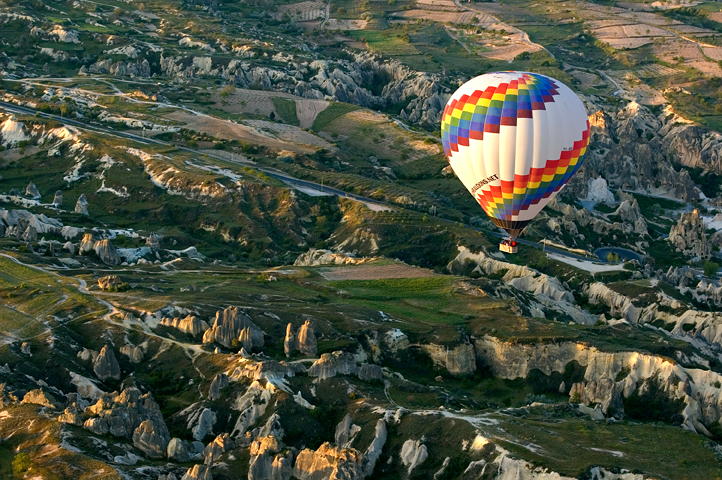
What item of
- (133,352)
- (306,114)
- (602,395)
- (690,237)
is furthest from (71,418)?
(306,114)

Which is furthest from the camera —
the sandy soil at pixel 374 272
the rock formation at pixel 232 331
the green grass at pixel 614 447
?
the sandy soil at pixel 374 272

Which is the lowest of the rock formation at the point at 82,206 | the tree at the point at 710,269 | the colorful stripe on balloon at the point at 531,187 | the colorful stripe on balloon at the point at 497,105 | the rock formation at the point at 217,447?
the tree at the point at 710,269

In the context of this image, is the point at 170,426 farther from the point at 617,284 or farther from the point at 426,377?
the point at 617,284

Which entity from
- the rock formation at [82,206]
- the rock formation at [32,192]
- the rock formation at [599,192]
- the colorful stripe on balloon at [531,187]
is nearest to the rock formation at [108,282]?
the colorful stripe on balloon at [531,187]

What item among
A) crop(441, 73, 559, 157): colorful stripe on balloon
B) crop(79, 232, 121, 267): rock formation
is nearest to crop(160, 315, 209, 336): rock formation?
crop(79, 232, 121, 267): rock formation

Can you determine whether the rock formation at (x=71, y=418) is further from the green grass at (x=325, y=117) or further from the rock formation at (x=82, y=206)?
the green grass at (x=325, y=117)

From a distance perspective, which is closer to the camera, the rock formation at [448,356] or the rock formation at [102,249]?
the rock formation at [448,356]

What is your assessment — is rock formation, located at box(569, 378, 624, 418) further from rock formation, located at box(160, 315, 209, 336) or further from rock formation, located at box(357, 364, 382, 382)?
rock formation, located at box(160, 315, 209, 336)

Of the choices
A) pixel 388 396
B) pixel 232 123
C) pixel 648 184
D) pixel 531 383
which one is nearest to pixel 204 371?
pixel 388 396
